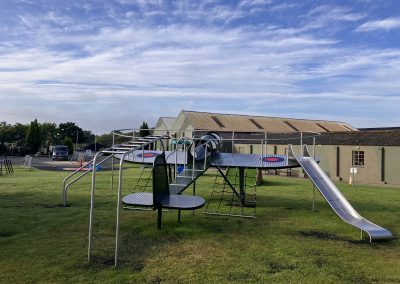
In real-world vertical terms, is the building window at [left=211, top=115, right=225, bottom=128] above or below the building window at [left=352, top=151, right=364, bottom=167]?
above

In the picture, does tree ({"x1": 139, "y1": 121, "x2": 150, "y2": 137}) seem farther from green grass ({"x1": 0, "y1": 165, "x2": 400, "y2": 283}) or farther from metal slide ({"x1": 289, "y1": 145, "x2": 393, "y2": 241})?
metal slide ({"x1": 289, "y1": 145, "x2": 393, "y2": 241})

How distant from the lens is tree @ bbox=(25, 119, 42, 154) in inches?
2434

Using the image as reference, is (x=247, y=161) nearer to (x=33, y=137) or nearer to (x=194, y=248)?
(x=194, y=248)

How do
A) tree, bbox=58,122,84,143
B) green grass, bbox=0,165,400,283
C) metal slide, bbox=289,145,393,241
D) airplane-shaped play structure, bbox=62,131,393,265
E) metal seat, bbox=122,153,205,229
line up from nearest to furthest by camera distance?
1. green grass, bbox=0,165,400,283
2. airplane-shaped play structure, bbox=62,131,393,265
3. metal seat, bbox=122,153,205,229
4. metal slide, bbox=289,145,393,241
5. tree, bbox=58,122,84,143

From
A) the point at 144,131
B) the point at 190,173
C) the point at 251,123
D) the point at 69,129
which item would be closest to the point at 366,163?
the point at 144,131

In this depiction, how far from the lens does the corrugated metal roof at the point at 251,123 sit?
42.2 m

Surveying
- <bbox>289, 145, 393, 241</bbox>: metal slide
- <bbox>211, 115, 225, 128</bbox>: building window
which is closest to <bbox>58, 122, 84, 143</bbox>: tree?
<bbox>211, 115, 225, 128</bbox>: building window

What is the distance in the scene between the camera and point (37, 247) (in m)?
6.50

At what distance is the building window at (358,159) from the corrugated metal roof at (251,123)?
40.5ft

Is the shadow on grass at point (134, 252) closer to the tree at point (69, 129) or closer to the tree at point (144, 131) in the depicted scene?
the tree at point (144, 131)

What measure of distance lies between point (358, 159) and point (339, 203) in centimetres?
1947

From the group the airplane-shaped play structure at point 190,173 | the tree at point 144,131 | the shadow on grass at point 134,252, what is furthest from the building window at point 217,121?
the shadow on grass at point 134,252

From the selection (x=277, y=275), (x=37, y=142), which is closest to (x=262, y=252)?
(x=277, y=275)

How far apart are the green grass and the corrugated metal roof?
30.3 m
